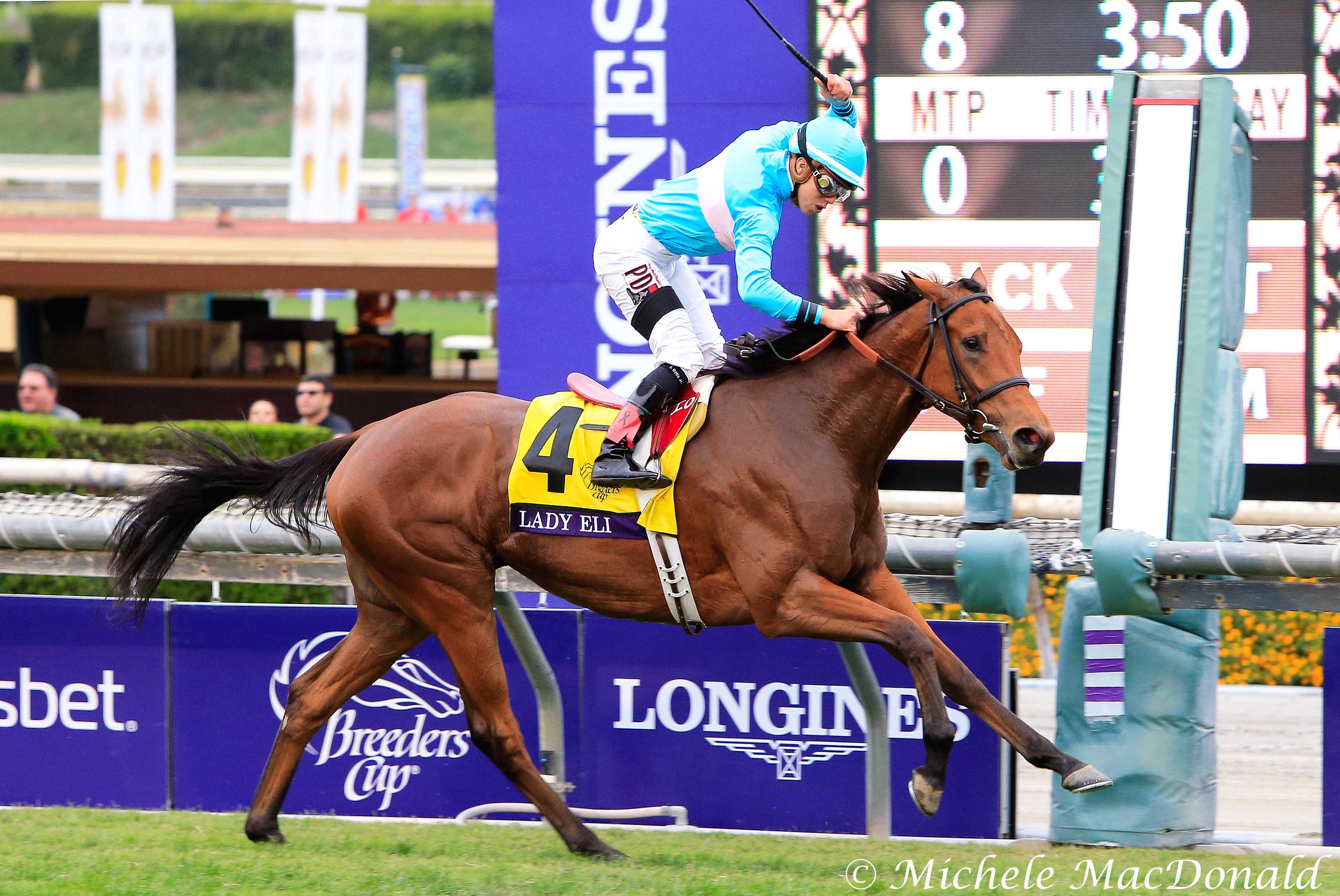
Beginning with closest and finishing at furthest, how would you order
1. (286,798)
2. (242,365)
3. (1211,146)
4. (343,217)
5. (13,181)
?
(1211,146)
(286,798)
(242,365)
(343,217)
(13,181)

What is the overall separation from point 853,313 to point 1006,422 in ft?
1.86

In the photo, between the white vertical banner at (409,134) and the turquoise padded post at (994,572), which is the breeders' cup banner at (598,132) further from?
the white vertical banner at (409,134)

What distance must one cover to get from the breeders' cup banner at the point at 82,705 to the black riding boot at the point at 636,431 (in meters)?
1.94

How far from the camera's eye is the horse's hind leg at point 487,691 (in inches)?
172

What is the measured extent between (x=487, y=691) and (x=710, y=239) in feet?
4.72

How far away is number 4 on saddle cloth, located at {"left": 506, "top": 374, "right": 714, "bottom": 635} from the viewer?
4.23 metres

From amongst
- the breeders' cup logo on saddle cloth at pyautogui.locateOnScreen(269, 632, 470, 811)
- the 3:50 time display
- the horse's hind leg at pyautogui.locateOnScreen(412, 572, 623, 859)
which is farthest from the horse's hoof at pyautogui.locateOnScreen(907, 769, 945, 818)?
the 3:50 time display

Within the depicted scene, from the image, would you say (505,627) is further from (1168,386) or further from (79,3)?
(79,3)

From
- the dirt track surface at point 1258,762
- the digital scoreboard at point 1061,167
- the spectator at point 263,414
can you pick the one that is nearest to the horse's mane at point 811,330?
the dirt track surface at point 1258,762

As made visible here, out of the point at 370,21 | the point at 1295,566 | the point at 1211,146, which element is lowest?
the point at 1295,566

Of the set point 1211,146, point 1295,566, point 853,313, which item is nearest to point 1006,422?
point 853,313

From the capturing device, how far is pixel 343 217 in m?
17.5

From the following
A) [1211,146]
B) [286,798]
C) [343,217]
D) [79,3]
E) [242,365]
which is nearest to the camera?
[1211,146]

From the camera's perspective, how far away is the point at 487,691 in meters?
4.42
